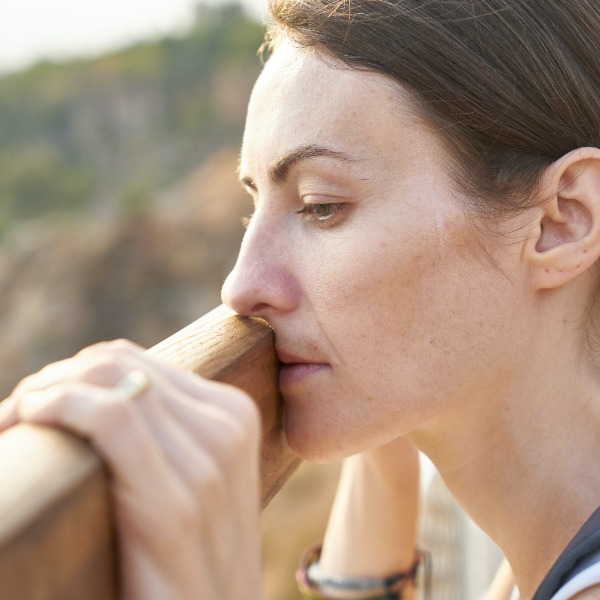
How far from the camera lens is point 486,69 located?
1396mm

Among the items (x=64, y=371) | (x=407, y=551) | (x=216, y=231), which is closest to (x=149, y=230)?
(x=216, y=231)

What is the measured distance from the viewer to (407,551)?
209cm

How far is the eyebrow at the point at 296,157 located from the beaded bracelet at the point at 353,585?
3.34 ft

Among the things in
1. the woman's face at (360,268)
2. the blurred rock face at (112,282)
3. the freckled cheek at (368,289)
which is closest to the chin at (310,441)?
the woman's face at (360,268)

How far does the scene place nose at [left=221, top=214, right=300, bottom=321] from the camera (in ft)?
4.37

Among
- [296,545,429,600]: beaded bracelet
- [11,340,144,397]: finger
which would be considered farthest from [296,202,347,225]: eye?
[296,545,429,600]: beaded bracelet

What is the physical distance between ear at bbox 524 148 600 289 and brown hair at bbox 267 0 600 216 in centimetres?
3

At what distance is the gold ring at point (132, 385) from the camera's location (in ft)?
2.37

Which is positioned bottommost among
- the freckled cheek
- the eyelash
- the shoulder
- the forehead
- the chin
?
the shoulder

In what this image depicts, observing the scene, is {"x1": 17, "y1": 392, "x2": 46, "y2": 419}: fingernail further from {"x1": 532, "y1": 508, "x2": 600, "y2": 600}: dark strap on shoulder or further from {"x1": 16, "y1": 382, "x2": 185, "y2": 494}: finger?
{"x1": 532, "y1": 508, "x2": 600, "y2": 600}: dark strap on shoulder

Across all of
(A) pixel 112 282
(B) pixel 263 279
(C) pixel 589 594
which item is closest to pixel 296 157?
(B) pixel 263 279

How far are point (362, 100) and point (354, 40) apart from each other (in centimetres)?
11

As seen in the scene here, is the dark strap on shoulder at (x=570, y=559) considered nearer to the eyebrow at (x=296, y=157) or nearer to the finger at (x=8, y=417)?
the eyebrow at (x=296, y=157)

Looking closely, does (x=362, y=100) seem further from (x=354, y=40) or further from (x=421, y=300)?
(x=421, y=300)
